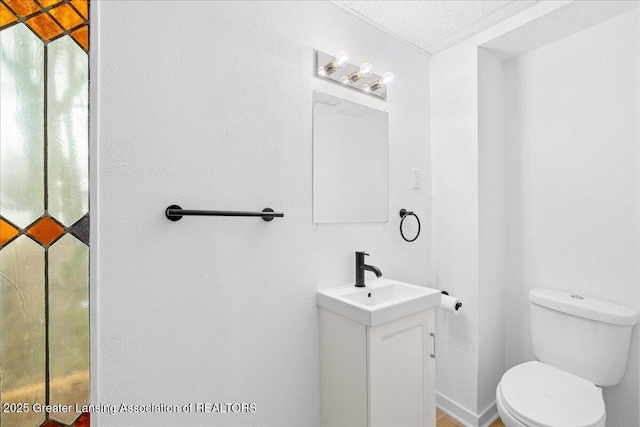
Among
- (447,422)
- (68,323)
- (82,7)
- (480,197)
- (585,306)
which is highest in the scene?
(82,7)

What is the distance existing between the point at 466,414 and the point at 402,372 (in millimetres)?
846

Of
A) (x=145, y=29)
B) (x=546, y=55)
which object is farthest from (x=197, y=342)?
(x=546, y=55)

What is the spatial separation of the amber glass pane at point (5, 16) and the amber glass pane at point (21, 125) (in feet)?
0.05

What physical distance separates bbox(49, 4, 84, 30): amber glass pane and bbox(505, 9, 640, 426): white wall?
2172 mm

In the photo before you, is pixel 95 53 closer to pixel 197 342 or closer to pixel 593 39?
pixel 197 342

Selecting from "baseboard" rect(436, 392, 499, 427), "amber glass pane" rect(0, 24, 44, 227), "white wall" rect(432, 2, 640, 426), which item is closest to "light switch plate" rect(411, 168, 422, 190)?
"white wall" rect(432, 2, 640, 426)

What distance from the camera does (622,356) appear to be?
1.40 m

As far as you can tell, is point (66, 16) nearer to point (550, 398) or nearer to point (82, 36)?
point (82, 36)

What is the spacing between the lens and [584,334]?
1454mm

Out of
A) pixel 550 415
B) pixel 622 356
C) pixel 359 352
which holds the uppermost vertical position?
pixel 359 352

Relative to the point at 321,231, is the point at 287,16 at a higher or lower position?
higher

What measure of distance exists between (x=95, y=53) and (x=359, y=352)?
1.38 m

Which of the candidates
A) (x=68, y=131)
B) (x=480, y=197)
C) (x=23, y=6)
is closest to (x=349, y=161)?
(x=480, y=197)

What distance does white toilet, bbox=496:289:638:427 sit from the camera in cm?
119
